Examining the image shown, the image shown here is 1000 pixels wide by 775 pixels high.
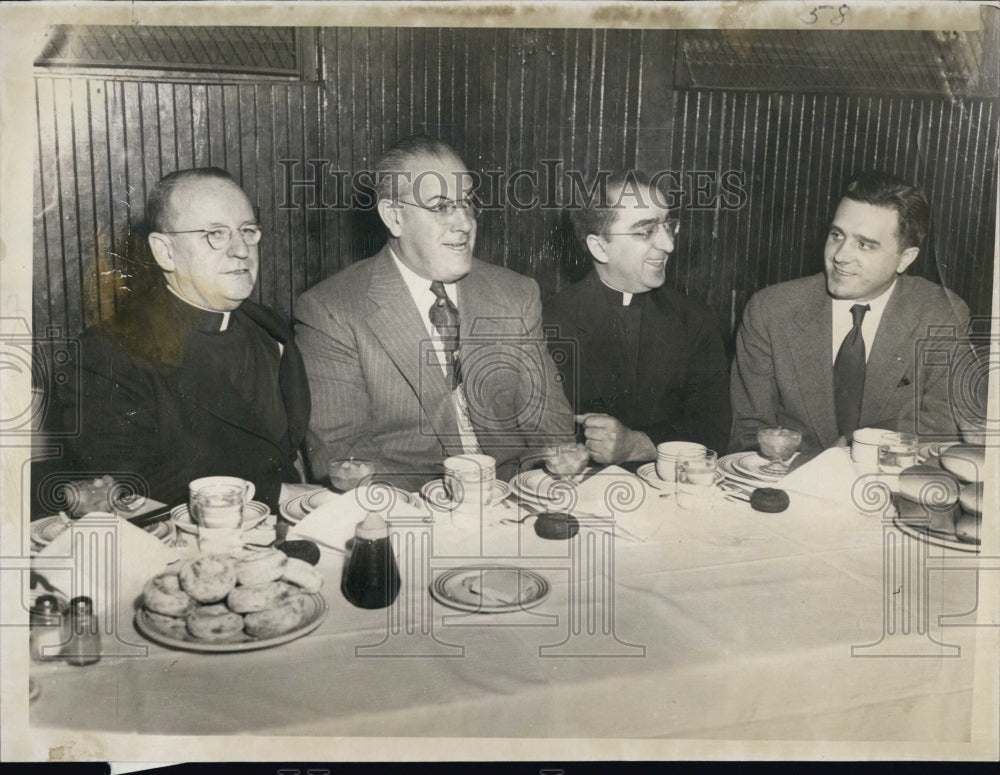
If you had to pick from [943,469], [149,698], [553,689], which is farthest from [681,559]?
[149,698]

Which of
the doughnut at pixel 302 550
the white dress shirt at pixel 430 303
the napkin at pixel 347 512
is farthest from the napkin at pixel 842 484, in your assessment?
the doughnut at pixel 302 550

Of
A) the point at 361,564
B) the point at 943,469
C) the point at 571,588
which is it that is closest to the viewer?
the point at 361,564

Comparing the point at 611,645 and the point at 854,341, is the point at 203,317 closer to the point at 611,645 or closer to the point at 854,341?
the point at 611,645

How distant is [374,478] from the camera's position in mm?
2447

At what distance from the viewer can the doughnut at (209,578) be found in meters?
2.16

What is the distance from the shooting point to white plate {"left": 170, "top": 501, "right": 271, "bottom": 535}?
239 centimetres

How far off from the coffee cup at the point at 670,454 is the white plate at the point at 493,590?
1.36ft

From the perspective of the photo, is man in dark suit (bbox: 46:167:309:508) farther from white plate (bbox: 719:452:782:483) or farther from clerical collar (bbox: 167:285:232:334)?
white plate (bbox: 719:452:782:483)

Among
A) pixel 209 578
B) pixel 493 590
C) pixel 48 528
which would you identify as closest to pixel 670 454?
pixel 493 590

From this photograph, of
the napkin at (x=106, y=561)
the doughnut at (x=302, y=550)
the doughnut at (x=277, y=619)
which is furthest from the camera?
the napkin at (x=106, y=561)

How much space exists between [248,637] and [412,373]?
733 mm

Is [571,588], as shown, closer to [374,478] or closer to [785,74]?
[374,478]

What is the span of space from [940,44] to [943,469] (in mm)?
1068

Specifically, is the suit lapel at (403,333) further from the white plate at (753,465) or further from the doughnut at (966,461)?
the doughnut at (966,461)
